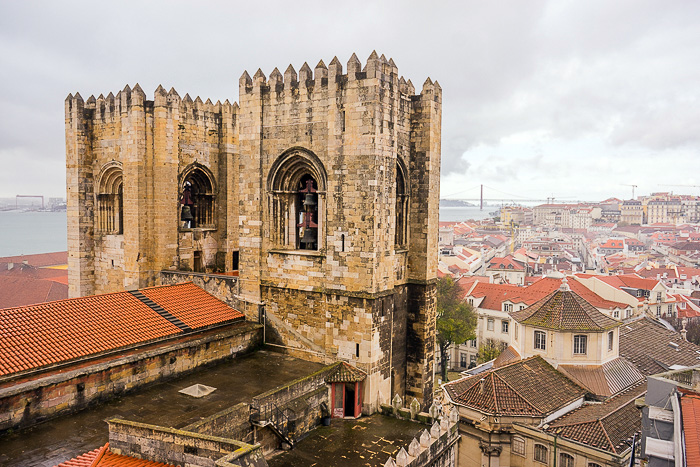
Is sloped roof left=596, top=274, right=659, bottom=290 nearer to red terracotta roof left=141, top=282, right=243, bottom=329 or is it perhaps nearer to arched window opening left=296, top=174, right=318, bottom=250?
arched window opening left=296, top=174, right=318, bottom=250

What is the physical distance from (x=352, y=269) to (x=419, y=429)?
584 centimetres

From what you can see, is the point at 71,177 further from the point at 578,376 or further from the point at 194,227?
the point at 578,376

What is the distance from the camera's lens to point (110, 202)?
1082 inches

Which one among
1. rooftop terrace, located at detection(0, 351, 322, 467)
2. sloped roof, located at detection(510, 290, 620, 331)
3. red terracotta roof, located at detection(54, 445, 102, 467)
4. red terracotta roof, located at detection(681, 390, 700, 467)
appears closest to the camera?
red terracotta roof, located at detection(681, 390, 700, 467)

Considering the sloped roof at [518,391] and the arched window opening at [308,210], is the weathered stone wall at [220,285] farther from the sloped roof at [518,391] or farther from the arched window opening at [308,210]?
the sloped roof at [518,391]

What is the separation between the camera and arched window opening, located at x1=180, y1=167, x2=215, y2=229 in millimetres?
26859

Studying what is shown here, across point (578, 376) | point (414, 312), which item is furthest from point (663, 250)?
point (414, 312)

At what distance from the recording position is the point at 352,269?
19.1m

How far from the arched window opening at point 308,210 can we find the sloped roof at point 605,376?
2148 cm

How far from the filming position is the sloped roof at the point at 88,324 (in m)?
15.8

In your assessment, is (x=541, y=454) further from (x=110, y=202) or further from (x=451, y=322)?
(x=110, y=202)

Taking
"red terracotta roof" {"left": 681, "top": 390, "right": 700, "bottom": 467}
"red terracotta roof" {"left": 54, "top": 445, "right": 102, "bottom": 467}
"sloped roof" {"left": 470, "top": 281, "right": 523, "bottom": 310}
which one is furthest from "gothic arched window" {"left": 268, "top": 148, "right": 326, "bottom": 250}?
"sloped roof" {"left": 470, "top": 281, "right": 523, "bottom": 310}

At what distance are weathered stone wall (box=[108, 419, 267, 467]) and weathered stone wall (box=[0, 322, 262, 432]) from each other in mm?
2729

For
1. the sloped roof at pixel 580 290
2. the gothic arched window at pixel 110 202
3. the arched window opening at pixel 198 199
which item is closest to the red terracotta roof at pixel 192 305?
Answer: the arched window opening at pixel 198 199
